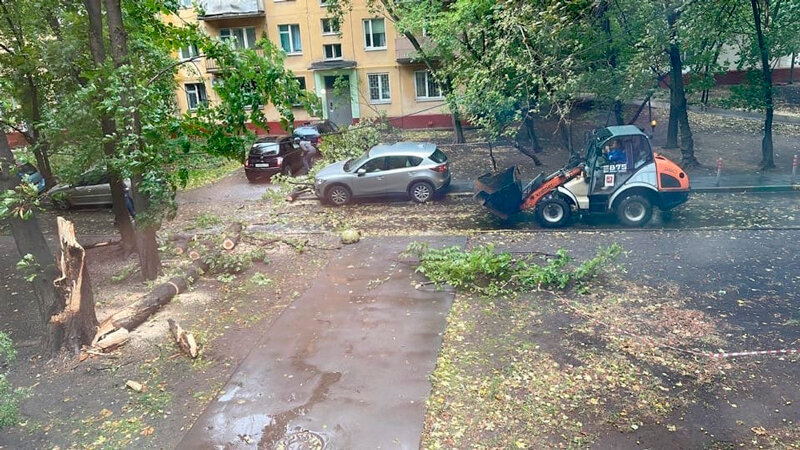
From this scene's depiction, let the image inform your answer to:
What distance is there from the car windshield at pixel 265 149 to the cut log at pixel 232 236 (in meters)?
6.78

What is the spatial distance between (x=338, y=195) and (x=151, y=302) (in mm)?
7459

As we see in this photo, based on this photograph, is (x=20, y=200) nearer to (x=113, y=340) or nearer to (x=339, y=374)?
(x=113, y=340)

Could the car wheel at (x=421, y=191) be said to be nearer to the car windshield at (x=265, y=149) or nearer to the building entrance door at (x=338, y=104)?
the car windshield at (x=265, y=149)

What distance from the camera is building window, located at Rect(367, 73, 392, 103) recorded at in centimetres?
2881

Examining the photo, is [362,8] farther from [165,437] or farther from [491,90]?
[165,437]

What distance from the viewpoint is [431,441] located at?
552 cm

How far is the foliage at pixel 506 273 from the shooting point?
358 inches

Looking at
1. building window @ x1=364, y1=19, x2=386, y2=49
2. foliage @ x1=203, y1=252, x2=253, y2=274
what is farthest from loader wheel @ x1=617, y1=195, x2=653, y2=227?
building window @ x1=364, y1=19, x2=386, y2=49

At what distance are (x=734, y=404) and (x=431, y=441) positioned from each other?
335 cm

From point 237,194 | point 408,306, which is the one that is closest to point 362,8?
point 237,194

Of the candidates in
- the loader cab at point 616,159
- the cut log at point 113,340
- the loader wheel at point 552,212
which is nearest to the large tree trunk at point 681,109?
the loader cab at point 616,159

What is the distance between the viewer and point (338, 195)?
15.6 m

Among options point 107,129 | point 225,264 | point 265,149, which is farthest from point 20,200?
point 265,149

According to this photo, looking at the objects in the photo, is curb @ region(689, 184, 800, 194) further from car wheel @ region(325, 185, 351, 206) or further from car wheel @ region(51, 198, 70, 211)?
car wheel @ region(51, 198, 70, 211)
